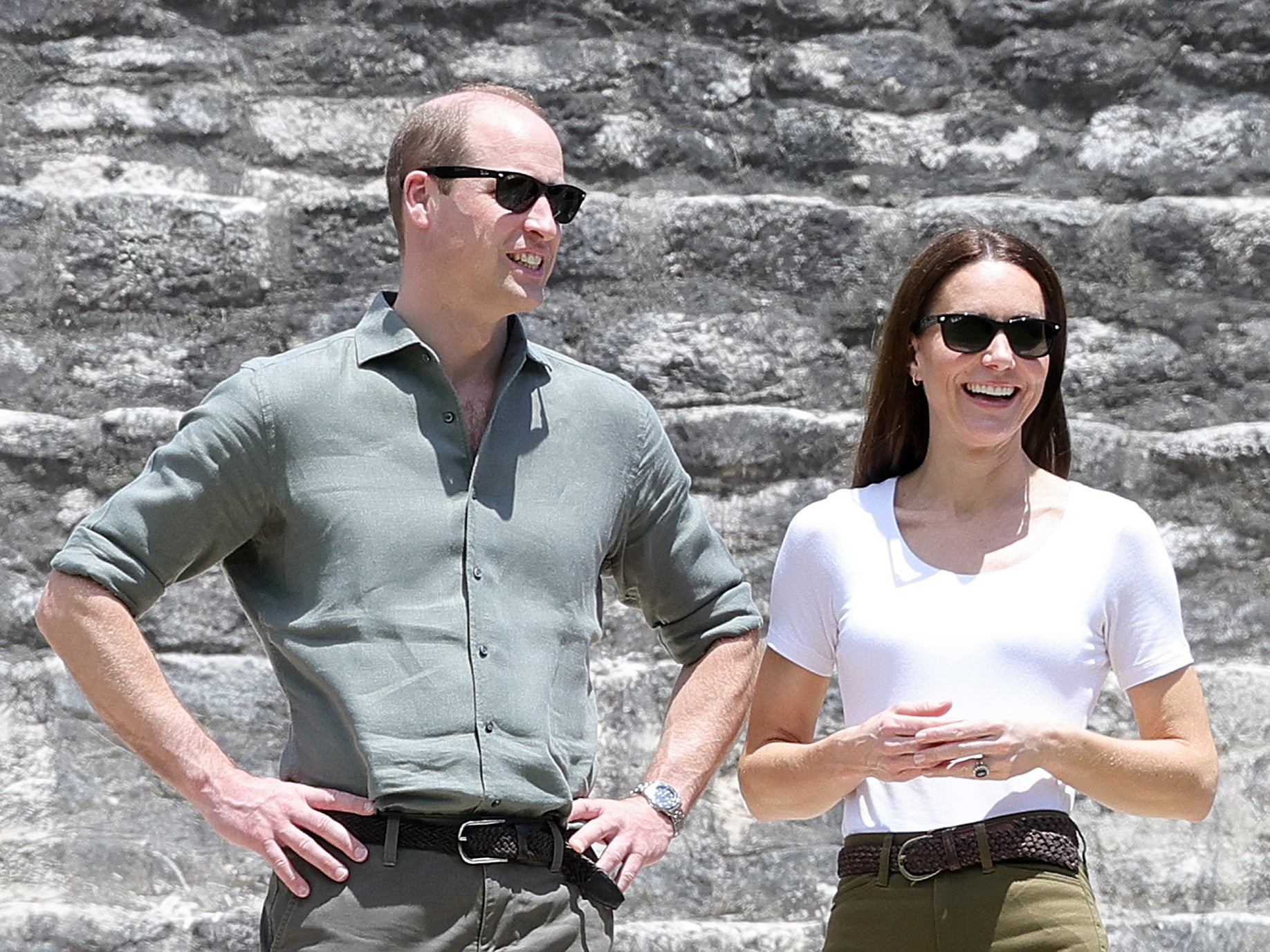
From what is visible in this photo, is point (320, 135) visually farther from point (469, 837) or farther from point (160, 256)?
point (469, 837)

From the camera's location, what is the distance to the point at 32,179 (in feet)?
11.0

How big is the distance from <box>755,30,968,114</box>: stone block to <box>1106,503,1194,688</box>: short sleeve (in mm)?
1593

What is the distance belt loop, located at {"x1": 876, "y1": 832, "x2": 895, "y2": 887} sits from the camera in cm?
209

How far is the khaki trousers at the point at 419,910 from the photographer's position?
2039 millimetres

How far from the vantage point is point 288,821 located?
2047 millimetres

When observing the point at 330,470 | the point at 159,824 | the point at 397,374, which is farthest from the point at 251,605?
the point at 159,824

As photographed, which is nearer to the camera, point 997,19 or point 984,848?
point 984,848

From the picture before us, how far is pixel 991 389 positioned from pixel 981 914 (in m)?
0.67

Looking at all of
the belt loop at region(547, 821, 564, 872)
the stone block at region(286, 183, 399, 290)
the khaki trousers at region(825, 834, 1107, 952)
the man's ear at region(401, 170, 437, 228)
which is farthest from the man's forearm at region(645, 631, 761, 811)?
the stone block at region(286, 183, 399, 290)

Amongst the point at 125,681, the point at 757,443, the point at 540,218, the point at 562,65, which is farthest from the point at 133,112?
the point at 125,681

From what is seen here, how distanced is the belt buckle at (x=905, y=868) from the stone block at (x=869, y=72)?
1.87 m

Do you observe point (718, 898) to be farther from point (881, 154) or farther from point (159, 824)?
point (881, 154)

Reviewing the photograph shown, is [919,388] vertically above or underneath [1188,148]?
underneath

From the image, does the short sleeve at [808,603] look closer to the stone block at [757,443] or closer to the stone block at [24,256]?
the stone block at [757,443]
